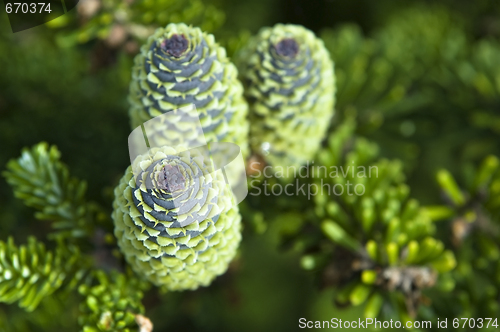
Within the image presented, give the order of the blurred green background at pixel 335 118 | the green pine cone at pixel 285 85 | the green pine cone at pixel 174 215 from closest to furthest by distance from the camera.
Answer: the green pine cone at pixel 174 215 < the green pine cone at pixel 285 85 < the blurred green background at pixel 335 118

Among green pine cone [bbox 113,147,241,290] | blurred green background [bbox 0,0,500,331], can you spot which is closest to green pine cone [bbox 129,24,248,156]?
green pine cone [bbox 113,147,241,290]

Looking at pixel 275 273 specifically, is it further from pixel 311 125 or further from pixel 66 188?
pixel 66 188

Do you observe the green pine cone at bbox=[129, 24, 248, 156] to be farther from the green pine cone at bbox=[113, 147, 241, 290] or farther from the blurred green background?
the blurred green background

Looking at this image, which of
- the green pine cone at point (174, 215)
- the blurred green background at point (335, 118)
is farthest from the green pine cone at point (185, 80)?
the blurred green background at point (335, 118)

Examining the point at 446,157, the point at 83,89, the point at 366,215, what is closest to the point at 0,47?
the point at 83,89

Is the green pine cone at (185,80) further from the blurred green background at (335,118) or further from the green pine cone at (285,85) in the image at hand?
the blurred green background at (335,118)

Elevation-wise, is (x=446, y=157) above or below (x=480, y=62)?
below

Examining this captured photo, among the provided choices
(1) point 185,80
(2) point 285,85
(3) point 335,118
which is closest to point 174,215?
(1) point 185,80
